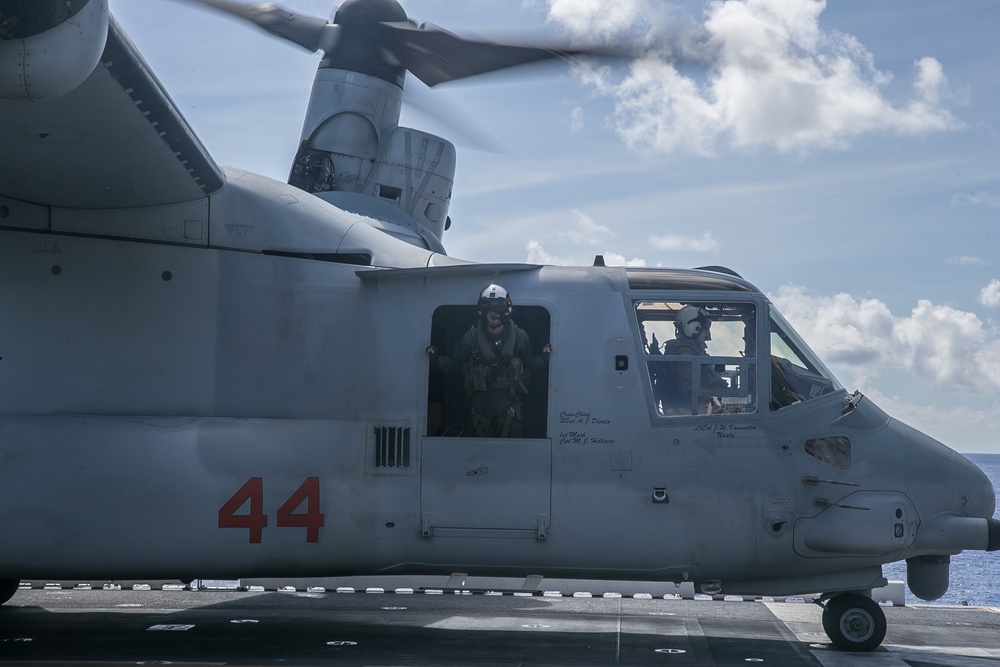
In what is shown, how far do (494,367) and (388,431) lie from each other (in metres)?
1.17

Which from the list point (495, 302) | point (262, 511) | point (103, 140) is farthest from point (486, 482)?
point (103, 140)

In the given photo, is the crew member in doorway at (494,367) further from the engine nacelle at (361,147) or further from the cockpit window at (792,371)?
the engine nacelle at (361,147)

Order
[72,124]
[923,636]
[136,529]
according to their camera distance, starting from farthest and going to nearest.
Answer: [923,636] < [136,529] < [72,124]

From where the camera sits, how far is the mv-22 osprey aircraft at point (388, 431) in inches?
353

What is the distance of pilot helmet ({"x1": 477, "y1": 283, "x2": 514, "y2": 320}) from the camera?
30.4 ft

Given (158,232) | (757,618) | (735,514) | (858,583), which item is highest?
(158,232)

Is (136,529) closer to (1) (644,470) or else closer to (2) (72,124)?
(2) (72,124)

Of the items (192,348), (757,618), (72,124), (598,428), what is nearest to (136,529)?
(192,348)

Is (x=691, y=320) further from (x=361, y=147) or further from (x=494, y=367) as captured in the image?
(x=361, y=147)

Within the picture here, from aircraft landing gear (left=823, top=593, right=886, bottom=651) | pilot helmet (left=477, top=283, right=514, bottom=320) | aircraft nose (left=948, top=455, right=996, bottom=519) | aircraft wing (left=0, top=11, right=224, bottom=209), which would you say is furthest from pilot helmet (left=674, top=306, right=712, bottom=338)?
aircraft wing (left=0, top=11, right=224, bottom=209)

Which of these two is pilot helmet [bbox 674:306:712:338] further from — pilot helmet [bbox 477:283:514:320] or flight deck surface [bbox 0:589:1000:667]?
flight deck surface [bbox 0:589:1000:667]

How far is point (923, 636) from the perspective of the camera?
10883mm

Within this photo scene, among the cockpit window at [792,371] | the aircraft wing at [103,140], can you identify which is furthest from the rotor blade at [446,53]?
the aircraft wing at [103,140]

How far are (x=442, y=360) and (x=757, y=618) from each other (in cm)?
544
